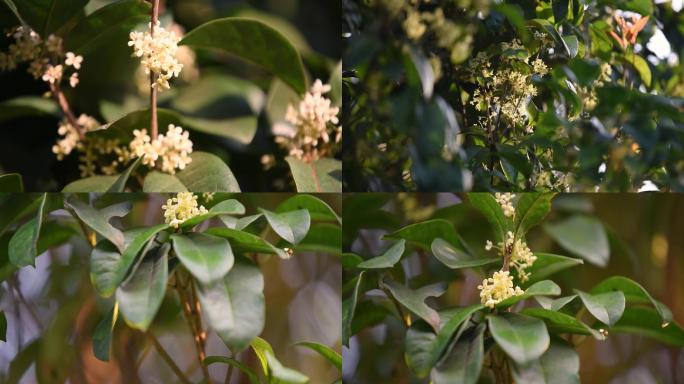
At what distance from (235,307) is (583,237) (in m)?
0.61

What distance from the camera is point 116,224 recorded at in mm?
1185

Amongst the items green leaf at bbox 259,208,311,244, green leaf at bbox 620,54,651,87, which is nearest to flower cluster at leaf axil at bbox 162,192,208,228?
green leaf at bbox 259,208,311,244

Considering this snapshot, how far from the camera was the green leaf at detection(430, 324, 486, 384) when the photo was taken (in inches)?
36.8

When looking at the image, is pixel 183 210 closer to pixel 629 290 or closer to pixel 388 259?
pixel 388 259

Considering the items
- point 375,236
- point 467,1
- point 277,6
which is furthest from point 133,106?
point 467,1

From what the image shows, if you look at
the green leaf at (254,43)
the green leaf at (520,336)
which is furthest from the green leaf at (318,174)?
the green leaf at (520,336)

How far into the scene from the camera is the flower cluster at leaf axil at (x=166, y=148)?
107 centimetres

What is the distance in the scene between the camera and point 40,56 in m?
1.10

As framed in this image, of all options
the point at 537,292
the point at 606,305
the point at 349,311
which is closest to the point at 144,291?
the point at 349,311

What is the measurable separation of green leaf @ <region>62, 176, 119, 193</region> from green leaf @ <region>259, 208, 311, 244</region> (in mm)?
264

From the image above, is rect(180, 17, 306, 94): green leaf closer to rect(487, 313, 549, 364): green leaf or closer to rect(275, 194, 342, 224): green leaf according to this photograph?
rect(275, 194, 342, 224): green leaf

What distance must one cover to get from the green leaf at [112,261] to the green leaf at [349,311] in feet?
0.96

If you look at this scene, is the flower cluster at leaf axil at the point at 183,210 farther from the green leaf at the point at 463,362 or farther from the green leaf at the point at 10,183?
the green leaf at the point at 463,362

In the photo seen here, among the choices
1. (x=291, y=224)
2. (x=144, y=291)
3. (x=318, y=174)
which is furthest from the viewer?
(x=318, y=174)
